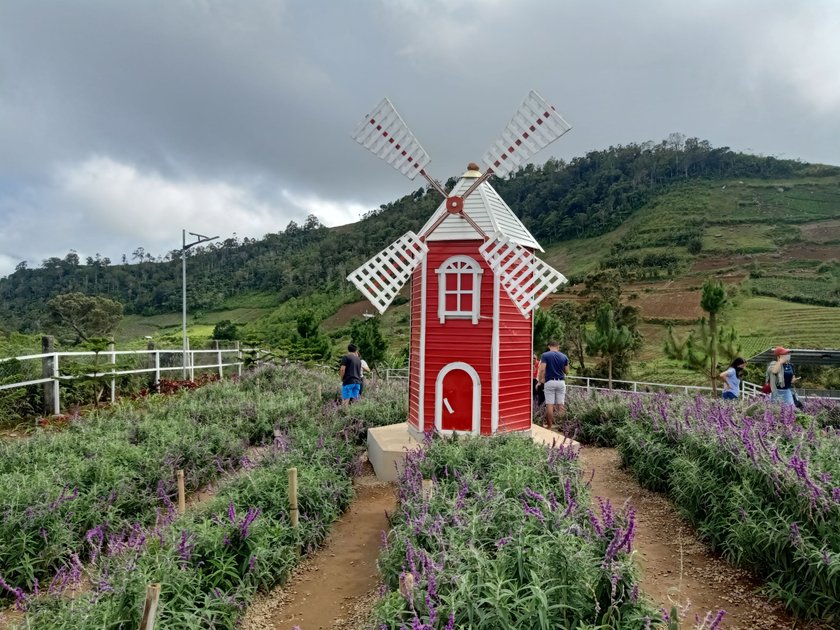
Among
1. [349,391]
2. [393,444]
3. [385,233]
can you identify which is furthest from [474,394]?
[385,233]

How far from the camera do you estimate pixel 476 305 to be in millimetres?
7633

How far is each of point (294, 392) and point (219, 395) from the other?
1.64m

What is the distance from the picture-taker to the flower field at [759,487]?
3.33 m

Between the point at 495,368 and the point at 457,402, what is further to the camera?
the point at 457,402

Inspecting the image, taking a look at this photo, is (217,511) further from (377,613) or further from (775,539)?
(775,539)

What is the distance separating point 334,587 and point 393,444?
3.09m

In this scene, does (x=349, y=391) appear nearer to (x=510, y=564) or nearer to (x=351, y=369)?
(x=351, y=369)

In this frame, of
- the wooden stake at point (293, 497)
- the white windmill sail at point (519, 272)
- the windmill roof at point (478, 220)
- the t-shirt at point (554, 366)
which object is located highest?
the windmill roof at point (478, 220)

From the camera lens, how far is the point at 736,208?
75.0 meters

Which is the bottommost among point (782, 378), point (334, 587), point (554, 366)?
point (334, 587)

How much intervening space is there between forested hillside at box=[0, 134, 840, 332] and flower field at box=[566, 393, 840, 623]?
65816 millimetres

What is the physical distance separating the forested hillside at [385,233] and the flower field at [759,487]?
65.8 meters

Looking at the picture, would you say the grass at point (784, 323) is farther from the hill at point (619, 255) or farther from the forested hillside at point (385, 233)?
the forested hillside at point (385, 233)

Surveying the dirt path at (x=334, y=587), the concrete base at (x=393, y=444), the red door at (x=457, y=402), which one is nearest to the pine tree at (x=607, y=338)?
the concrete base at (x=393, y=444)
